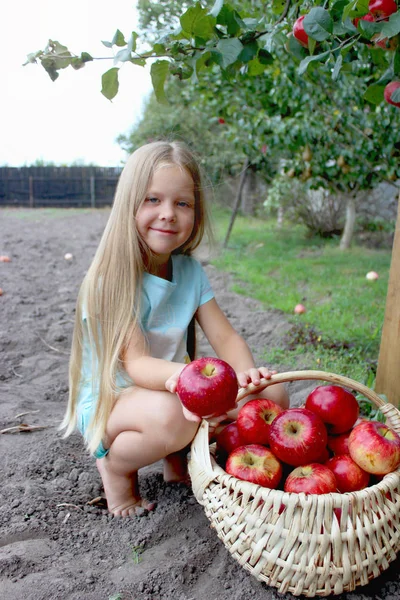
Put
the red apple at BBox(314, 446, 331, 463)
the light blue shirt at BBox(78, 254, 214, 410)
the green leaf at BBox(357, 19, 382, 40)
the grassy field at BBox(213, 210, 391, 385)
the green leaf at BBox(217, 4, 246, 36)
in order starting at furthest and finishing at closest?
the grassy field at BBox(213, 210, 391, 385) → the light blue shirt at BBox(78, 254, 214, 410) → the green leaf at BBox(217, 4, 246, 36) → the red apple at BBox(314, 446, 331, 463) → the green leaf at BBox(357, 19, 382, 40)

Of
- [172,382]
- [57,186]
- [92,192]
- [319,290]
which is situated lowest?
[92,192]

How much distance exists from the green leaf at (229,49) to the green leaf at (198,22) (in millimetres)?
45

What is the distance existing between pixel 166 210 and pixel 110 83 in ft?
1.40

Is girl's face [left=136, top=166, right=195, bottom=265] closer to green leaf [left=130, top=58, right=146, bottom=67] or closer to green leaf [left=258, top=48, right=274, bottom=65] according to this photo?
green leaf [left=130, top=58, right=146, bottom=67]

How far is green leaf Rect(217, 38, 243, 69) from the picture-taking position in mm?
1593

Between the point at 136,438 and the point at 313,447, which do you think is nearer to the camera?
the point at 313,447

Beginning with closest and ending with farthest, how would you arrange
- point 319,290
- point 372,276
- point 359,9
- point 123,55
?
point 359,9
point 123,55
point 319,290
point 372,276

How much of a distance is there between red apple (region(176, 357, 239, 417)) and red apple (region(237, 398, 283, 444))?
0.38 feet

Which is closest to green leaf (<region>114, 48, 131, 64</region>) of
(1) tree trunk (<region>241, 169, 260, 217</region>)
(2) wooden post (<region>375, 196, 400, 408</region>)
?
(2) wooden post (<region>375, 196, 400, 408</region>)

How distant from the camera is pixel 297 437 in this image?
1459 millimetres

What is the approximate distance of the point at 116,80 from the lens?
1700mm

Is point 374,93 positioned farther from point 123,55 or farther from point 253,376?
point 253,376

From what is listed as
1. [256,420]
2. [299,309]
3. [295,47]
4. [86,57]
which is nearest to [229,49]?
[295,47]

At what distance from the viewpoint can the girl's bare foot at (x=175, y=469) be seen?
1925mm
